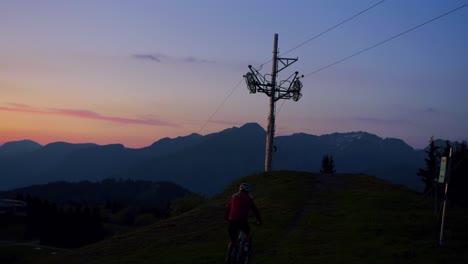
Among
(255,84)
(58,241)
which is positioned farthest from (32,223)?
(255,84)

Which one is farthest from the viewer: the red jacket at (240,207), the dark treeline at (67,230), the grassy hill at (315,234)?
the dark treeline at (67,230)

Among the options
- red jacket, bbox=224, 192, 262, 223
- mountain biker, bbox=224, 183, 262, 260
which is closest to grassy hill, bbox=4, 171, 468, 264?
mountain biker, bbox=224, 183, 262, 260

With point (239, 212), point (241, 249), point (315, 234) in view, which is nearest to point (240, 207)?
point (239, 212)

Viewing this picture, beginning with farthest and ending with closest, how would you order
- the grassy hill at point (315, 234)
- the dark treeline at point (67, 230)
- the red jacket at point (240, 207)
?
the dark treeline at point (67, 230) < the grassy hill at point (315, 234) < the red jacket at point (240, 207)

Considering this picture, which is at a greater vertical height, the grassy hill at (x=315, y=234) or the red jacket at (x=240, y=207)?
the red jacket at (x=240, y=207)

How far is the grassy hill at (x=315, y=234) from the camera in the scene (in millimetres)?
20719

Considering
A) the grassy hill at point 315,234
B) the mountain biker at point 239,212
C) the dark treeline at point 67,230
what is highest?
the mountain biker at point 239,212

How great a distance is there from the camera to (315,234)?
80.4 feet

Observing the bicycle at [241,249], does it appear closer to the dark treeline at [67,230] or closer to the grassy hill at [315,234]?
the grassy hill at [315,234]

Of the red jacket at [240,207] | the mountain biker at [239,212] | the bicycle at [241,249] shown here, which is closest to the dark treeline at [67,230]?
the bicycle at [241,249]

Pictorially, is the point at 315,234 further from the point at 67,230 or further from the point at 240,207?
the point at 67,230

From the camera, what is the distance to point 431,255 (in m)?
20.1

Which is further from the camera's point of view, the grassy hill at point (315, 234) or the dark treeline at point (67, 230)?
the dark treeline at point (67, 230)

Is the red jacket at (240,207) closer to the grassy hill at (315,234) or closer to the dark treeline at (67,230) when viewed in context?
the grassy hill at (315,234)
